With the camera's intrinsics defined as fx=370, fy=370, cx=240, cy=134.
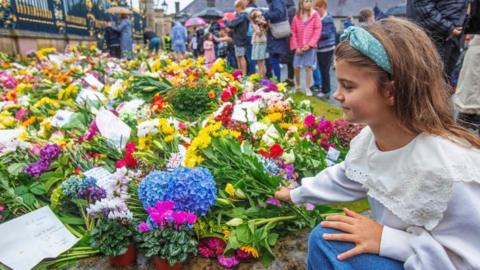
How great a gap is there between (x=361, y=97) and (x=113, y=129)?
2067mm

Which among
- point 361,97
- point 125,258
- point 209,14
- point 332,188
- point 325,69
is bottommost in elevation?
point 125,258

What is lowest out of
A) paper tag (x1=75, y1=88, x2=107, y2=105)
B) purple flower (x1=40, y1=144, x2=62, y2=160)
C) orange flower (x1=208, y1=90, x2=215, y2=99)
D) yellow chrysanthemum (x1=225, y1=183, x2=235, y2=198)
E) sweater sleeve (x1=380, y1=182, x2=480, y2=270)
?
paper tag (x1=75, y1=88, x2=107, y2=105)

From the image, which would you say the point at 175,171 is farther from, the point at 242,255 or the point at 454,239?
the point at 454,239

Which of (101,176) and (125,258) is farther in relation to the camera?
(101,176)

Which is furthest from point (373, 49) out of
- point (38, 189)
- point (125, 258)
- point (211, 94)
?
point (211, 94)

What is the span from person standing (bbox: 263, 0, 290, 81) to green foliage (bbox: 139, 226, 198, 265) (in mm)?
4746

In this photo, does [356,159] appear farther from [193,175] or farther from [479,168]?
[193,175]

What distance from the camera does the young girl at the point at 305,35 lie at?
536cm

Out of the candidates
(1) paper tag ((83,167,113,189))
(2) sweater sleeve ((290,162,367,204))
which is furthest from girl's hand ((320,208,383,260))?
(1) paper tag ((83,167,113,189))

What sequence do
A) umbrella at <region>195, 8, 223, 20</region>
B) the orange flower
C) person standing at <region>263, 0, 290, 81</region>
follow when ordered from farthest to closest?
umbrella at <region>195, 8, 223, 20</region>
person standing at <region>263, 0, 290, 81</region>
the orange flower

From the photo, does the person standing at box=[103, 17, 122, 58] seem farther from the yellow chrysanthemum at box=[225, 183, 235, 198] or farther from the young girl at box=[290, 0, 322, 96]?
the yellow chrysanthemum at box=[225, 183, 235, 198]

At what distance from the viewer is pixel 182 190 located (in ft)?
5.30

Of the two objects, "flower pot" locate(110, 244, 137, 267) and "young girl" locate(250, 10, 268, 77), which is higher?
"young girl" locate(250, 10, 268, 77)

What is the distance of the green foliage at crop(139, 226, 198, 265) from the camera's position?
153cm
